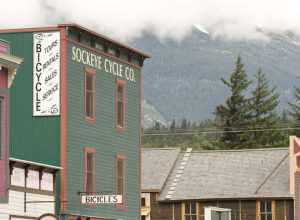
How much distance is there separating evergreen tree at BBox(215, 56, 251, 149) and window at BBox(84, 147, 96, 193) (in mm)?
58944

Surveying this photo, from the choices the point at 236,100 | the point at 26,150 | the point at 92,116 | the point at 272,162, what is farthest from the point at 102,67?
the point at 236,100

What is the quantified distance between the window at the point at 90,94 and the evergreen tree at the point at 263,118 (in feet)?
196

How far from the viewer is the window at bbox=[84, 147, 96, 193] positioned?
5500cm

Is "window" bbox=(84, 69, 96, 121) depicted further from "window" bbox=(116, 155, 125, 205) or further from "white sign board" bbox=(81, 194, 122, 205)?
"white sign board" bbox=(81, 194, 122, 205)

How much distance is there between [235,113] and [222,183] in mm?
38260

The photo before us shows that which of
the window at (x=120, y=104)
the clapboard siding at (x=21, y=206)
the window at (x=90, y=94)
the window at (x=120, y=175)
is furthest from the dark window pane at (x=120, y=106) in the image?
the clapboard siding at (x=21, y=206)

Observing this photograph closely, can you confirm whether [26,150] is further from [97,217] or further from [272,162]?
[272,162]

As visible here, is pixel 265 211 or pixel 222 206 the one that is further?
pixel 222 206

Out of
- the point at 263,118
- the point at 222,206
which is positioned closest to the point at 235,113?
the point at 263,118

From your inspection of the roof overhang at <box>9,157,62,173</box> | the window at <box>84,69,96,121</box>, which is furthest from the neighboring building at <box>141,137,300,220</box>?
the roof overhang at <box>9,157,62,173</box>

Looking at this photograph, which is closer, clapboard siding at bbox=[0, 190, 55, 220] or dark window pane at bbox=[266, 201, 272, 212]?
clapboard siding at bbox=[0, 190, 55, 220]

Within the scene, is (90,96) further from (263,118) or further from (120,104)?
(263,118)

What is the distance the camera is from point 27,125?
53.3 m

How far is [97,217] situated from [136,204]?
5659 millimetres
